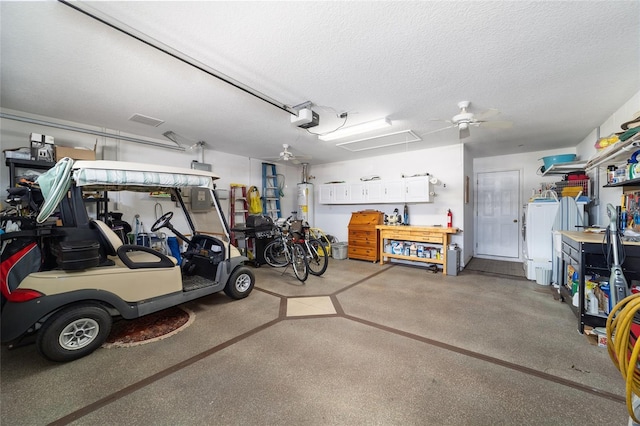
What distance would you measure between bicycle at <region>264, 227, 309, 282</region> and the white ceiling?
7.25 feet

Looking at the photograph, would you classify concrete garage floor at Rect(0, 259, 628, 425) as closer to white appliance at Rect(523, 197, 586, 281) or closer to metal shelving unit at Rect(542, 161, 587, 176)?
white appliance at Rect(523, 197, 586, 281)

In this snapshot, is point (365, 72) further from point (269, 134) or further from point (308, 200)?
point (308, 200)

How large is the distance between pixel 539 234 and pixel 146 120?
702 centimetres

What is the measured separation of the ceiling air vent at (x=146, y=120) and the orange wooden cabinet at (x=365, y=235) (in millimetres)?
4574

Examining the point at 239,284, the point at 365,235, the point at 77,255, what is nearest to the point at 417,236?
the point at 365,235

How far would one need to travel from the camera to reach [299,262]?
188 inches

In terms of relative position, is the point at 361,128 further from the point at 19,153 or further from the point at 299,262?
the point at 19,153

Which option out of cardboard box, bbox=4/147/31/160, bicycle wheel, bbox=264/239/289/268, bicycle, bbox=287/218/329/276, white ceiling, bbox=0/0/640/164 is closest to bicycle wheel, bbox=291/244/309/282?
bicycle, bbox=287/218/329/276

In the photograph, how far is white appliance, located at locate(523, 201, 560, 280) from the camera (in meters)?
4.46

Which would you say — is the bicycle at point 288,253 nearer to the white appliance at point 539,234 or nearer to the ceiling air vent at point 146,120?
the ceiling air vent at point 146,120

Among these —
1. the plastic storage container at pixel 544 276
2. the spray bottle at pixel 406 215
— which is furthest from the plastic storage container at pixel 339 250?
the plastic storage container at pixel 544 276

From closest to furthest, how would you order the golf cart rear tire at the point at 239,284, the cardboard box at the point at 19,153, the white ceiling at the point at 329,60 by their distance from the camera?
1. the white ceiling at the point at 329,60
2. the cardboard box at the point at 19,153
3. the golf cart rear tire at the point at 239,284

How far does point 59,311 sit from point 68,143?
318 centimetres

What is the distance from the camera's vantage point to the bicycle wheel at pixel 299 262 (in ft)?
14.6
